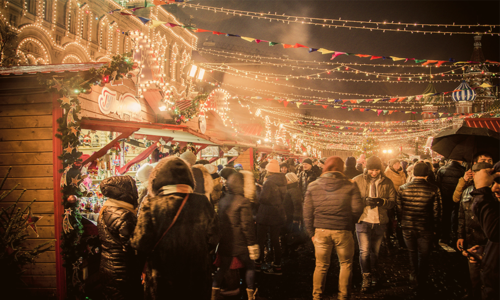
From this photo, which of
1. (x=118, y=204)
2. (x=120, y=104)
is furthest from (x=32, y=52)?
(x=118, y=204)

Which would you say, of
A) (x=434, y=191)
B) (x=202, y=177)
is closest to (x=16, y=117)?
(x=202, y=177)

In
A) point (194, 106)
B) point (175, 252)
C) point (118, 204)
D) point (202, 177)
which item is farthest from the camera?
point (194, 106)

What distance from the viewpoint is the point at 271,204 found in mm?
5504

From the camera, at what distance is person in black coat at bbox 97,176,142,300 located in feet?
9.87

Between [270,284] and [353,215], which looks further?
[270,284]

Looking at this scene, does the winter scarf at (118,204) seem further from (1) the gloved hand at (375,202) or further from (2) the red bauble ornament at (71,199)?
(1) the gloved hand at (375,202)

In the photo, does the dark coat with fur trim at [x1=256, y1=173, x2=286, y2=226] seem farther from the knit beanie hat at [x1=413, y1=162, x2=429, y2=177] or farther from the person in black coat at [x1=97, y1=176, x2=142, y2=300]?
the person in black coat at [x1=97, y1=176, x2=142, y2=300]

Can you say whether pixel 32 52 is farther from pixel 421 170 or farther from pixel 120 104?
pixel 421 170

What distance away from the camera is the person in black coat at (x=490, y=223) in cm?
293

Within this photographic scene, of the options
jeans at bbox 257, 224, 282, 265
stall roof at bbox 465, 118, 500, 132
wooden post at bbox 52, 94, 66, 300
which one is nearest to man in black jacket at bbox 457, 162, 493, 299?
jeans at bbox 257, 224, 282, 265

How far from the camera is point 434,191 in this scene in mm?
4387

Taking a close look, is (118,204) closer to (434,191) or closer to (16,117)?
(16,117)

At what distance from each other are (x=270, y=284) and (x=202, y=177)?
2.31 m

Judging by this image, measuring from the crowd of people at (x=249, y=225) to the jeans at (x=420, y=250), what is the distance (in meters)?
0.02
